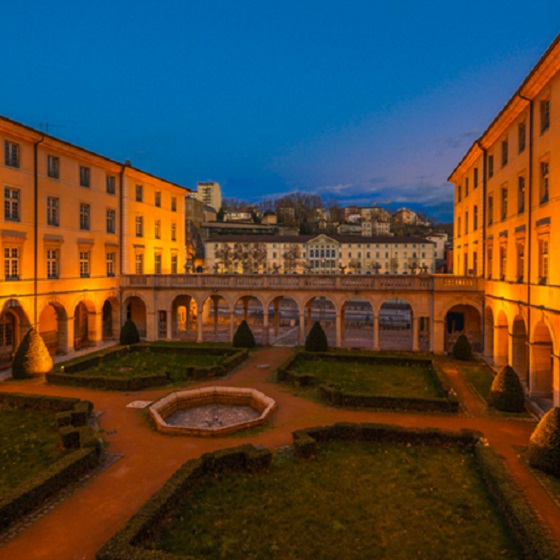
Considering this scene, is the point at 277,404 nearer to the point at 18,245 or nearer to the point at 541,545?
the point at 541,545

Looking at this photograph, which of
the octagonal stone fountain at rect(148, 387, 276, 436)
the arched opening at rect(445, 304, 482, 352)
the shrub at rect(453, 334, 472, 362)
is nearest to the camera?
the octagonal stone fountain at rect(148, 387, 276, 436)

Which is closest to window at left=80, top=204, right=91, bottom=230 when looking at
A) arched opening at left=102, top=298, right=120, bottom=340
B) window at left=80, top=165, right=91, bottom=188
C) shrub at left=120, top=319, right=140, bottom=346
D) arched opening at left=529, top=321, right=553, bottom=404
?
window at left=80, top=165, right=91, bottom=188

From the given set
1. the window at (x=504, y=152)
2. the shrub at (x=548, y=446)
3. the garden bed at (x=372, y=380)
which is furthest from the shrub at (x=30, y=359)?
the window at (x=504, y=152)

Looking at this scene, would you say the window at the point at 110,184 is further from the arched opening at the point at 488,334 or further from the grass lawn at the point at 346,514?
the arched opening at the point at 488,334

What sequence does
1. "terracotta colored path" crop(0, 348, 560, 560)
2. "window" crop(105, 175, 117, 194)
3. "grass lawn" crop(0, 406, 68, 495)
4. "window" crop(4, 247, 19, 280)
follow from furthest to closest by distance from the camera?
"window" crop(105, 175, 117, 194)
"window" crop(4, 247, 19, 280)
"grass lawn" crop(0, 406, 68, 495)
"terracotta colored path" crop(0, 348, 560, 560)

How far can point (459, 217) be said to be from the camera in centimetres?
4488

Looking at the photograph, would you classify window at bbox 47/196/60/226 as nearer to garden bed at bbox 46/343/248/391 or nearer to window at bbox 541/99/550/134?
garden bed at bbox 46/343/248/391

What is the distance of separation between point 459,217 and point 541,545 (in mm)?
39122

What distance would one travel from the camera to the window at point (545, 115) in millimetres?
21625

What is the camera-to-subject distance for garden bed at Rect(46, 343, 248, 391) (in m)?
24.9

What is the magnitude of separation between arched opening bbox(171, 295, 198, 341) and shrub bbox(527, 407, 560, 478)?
3097 cm

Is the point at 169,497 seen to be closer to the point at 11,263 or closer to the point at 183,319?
the point at 11,263

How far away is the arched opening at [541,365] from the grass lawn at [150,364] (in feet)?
59.5

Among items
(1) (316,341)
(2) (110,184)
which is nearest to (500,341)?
(1) (316,341)
